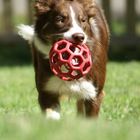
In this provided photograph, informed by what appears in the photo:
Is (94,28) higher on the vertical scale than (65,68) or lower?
higher

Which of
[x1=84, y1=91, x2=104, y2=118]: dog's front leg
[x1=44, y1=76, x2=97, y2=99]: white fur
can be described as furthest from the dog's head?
[x1=84, y1=91, x2=104, y2=118]: dog's front leg

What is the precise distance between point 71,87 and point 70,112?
1234 millimetres

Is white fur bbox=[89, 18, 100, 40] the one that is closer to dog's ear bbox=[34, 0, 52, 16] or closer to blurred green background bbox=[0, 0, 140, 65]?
dog's ear bbox=[34, 0, 52, 16]

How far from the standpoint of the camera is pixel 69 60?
19.9 feet

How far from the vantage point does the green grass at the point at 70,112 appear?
4902 millimetres

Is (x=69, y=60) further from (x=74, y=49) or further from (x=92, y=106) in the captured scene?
(x=92, y=106)

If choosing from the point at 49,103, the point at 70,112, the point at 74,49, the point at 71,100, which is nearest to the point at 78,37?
the point at 74,49

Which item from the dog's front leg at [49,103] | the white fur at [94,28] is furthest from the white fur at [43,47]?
the white fur at [94,28]

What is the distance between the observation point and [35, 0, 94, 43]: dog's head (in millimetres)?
5977

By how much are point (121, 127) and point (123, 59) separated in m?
7.97

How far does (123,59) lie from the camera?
43.0 feet

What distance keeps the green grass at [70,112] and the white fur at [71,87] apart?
0.99 feet

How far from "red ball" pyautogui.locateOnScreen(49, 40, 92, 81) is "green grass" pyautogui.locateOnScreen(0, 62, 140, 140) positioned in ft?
1.37

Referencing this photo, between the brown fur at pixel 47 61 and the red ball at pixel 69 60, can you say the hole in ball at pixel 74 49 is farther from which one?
the brown fur at pixel 47 61
